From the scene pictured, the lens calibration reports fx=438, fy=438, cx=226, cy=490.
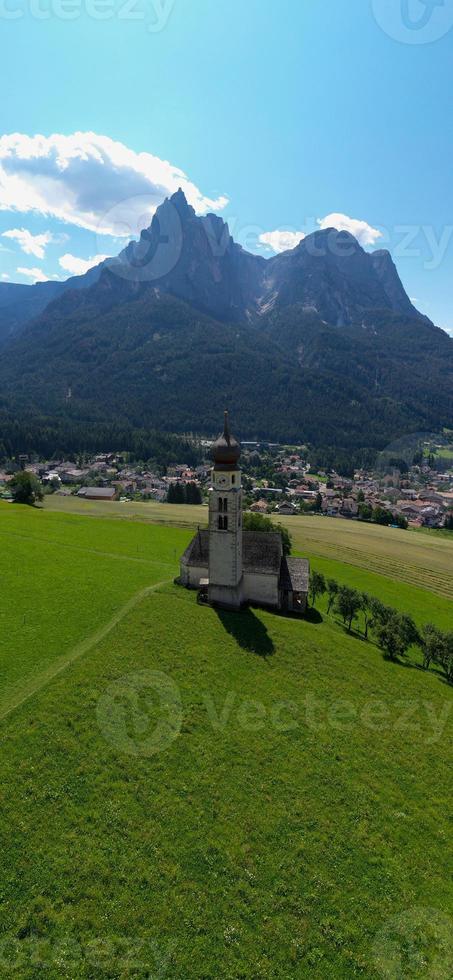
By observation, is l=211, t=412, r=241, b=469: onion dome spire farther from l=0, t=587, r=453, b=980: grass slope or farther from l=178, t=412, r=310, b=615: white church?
l=0, t=587, r=453, b=980: grass slope

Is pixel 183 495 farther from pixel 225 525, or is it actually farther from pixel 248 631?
pixel 248 631

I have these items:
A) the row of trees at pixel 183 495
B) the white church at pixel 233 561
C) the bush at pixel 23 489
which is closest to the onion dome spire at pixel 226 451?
the white church at pixel 233 561

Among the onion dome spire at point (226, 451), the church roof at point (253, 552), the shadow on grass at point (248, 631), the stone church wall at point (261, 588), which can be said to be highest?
the onion dome spire at point (226, 451)

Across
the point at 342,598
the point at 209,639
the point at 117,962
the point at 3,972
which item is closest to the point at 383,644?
the point at 342,598

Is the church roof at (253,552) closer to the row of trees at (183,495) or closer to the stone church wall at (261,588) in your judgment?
the stone church wall at (261,588)

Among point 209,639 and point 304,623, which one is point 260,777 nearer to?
point 209,639
